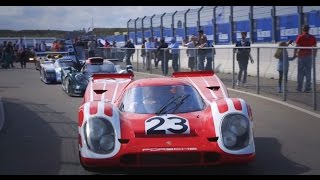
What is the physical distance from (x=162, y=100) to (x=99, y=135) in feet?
4.17

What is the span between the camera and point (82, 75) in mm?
15852

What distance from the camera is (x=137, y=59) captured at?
2550cm

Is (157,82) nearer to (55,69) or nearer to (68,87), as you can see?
(68,87)

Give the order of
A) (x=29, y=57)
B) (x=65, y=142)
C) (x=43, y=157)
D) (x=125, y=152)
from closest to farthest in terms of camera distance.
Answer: (x=125, y=152)
(x=43, y=157)
(x=65, y=142)
(x=29, y=57)

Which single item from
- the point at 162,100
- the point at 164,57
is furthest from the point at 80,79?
the point at 162,100

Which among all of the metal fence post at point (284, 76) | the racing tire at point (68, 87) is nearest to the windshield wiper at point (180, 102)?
the metal fence post at point (284, 76)

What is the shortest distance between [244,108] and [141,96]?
1.44m

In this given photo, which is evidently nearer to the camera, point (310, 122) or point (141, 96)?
point (141, 96)

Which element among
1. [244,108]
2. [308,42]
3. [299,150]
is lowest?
[299,150]

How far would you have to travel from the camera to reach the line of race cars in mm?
5863

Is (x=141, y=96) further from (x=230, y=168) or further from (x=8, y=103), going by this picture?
(x=8, y=103)

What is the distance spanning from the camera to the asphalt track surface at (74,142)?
20.7 ft

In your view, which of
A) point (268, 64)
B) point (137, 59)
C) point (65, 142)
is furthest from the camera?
point (137, 59)

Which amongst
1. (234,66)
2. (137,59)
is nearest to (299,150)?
(234,66)
